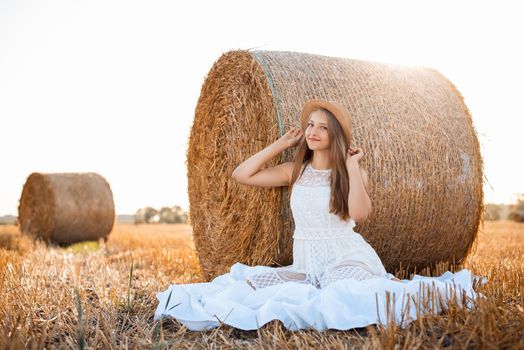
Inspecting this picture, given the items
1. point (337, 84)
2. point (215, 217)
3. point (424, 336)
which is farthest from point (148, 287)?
point (424, 336)

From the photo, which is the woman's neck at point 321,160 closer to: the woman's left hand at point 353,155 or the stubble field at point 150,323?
the woman's left hand at point 353,155

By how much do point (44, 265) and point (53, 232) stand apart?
389 cm

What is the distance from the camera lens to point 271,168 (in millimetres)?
4145

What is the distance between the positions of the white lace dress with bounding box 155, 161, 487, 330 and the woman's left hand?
0.55 ft

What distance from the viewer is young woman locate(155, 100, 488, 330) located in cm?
312

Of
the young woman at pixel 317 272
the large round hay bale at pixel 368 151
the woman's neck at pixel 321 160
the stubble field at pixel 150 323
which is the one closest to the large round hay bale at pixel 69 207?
the stubble field at pixel 150 323

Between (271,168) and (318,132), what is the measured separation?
1.51 feet

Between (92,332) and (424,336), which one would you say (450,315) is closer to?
(424,336)

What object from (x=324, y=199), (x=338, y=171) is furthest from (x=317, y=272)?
(x=338, y=171)

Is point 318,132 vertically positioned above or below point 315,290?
above

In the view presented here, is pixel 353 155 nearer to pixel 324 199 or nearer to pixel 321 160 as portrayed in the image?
pixel 321 160

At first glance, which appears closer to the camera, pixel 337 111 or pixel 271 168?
pixel 337 111

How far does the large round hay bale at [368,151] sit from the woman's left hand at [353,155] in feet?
0.88

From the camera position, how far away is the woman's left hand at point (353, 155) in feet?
12.8
